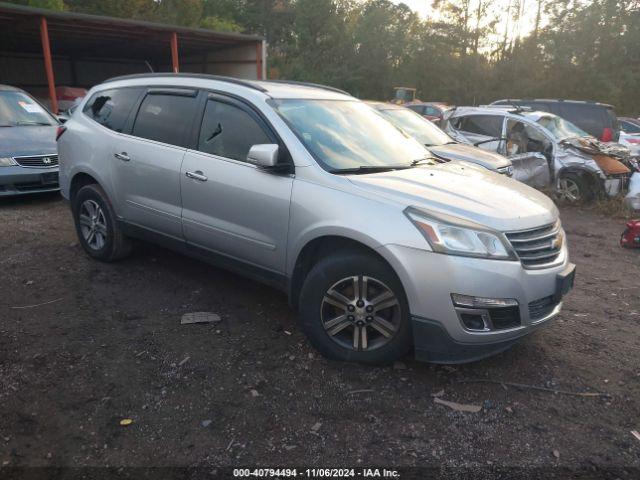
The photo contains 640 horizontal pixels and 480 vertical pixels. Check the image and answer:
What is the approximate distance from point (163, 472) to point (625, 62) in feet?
115

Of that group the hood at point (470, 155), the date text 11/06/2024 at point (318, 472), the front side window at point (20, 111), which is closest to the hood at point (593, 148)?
the hood at point (470, 155)

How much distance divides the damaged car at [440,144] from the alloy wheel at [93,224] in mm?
3787

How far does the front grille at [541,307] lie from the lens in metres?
3.19

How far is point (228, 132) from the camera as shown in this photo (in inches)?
160

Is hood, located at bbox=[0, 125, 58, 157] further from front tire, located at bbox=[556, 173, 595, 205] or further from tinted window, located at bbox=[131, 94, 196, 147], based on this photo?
front tire, located at bbox=[556, 173, 595, 205]

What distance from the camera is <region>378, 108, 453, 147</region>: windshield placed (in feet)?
26.5

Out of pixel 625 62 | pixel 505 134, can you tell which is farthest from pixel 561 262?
pixel 625 62

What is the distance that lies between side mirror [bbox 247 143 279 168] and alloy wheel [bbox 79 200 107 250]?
2.25m

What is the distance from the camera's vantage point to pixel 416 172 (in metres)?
3.84

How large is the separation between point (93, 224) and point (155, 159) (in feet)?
4.36

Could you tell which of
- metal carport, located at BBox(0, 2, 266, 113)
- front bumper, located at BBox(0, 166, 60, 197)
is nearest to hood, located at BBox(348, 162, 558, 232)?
front bumper, located at BBox(0, 166, 60, 197)

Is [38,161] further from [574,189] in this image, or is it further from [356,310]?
[574,189]

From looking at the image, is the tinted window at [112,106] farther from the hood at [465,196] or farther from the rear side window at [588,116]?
the rear side window at [588,116]

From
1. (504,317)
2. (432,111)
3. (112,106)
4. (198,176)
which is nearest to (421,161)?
(504,317)
